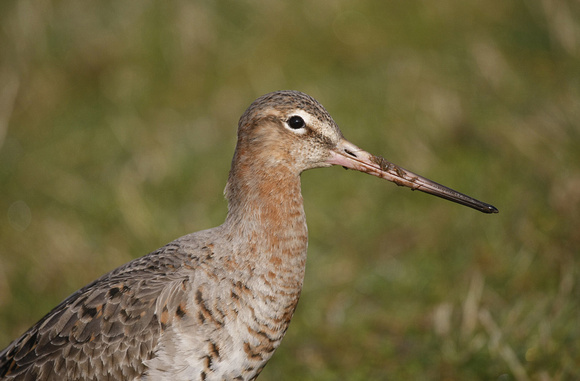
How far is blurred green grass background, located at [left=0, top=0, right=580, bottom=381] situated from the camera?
232 inches

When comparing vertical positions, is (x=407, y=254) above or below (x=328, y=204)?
below

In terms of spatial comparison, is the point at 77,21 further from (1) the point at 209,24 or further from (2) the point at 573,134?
(2) the point at 573,134

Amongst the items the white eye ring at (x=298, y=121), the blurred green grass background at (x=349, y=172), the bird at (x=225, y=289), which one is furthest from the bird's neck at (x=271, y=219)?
the blurred green grass background at (x=349, y=172)

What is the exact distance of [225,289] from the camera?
13.7ft

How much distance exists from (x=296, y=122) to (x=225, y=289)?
116cm

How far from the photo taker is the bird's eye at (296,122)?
4.33 meters

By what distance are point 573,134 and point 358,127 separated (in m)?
2.70

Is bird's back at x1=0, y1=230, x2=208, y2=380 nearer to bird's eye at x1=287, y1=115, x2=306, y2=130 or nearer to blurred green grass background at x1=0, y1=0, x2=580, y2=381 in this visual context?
bird's eye at x1=287, y1=115, x2=306, y2=130

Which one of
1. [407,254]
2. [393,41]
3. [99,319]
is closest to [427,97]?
[393,41]

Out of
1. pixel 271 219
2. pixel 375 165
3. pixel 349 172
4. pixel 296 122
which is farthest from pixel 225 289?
pixel 349 172

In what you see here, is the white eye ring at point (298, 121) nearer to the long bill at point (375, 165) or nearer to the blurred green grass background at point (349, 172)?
the long bill at point (375, 165)

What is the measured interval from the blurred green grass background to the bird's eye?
2.24m

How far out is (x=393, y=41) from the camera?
33.4ft

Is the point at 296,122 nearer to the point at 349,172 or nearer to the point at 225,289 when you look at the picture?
the point at 225,289
